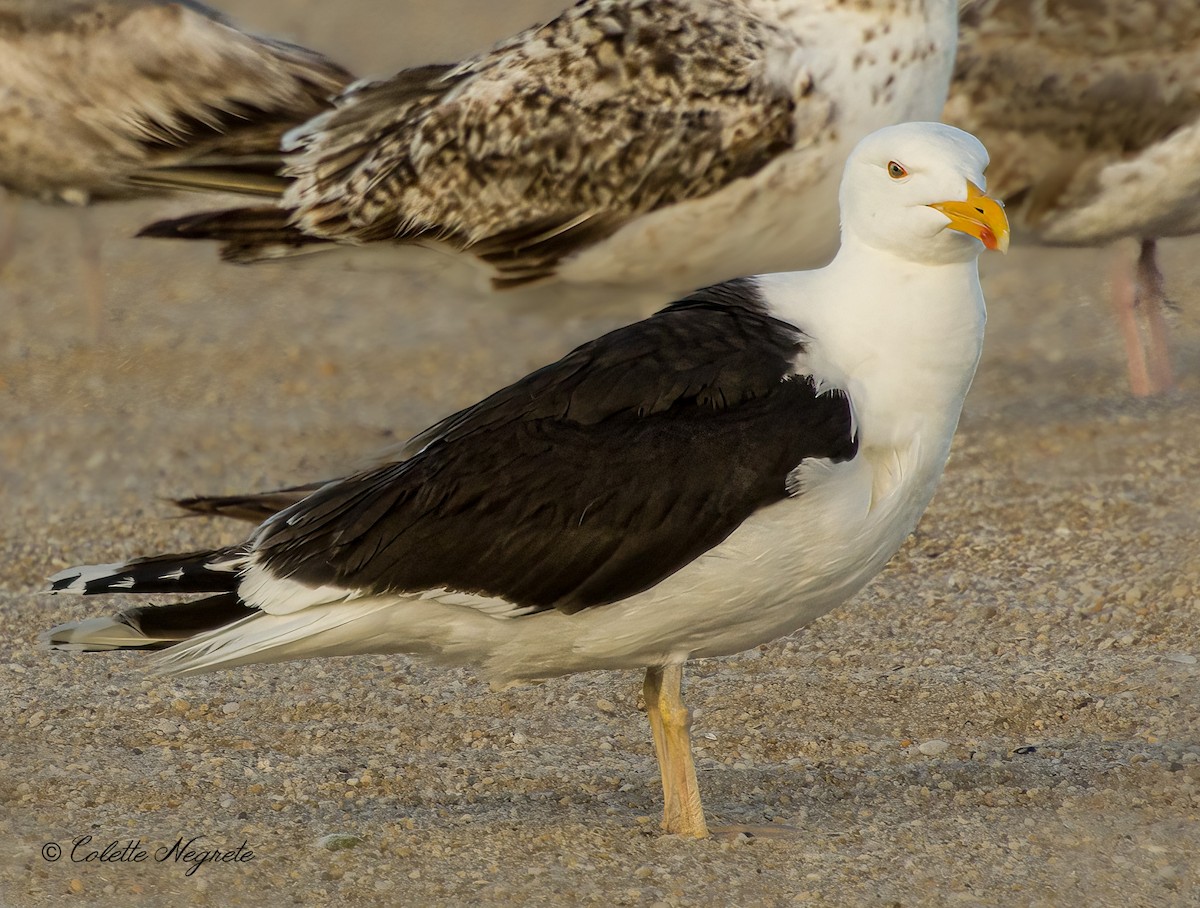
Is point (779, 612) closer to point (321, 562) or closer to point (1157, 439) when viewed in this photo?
point (321, 562)

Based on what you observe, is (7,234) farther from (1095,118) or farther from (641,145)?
Answer: (1095,118)

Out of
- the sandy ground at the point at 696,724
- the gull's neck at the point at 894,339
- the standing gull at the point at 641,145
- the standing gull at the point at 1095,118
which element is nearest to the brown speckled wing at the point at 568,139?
the standing gull at the point at 641,145

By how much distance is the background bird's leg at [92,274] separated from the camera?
442 inches

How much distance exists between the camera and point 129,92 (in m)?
9.80

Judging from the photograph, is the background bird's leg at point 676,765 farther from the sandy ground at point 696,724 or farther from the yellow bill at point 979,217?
the yellow bill at point 979,217

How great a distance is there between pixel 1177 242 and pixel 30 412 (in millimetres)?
7432

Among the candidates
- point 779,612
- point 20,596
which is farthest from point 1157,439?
point 20,596

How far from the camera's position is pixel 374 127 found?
8125 millimetres

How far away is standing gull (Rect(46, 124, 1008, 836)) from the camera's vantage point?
4562 millimetres

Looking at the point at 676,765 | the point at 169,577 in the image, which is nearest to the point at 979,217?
the point at 676,765

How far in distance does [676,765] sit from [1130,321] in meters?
5.41

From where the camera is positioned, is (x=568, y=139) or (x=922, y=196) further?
(x=568, y=139)

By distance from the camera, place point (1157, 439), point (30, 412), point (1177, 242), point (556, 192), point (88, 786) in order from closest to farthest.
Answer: point (88, 786), point (556, 192), point (1157, 439), point (30, 412), point (1177, 242)

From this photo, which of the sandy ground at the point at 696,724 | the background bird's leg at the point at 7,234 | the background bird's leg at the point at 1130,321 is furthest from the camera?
the background bird's leg at the point at 7,234
